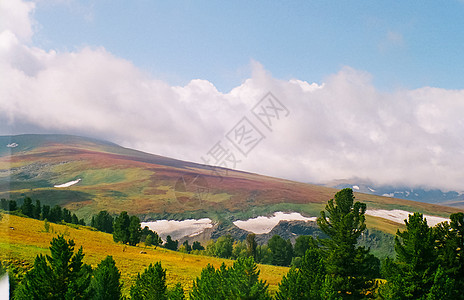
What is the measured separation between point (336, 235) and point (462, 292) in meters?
11.6

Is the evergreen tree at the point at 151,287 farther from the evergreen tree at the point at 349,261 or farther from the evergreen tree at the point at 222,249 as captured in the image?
the evergreen tree at the point at 222,249

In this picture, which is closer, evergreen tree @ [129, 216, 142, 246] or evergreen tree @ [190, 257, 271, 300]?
evergreen tree @ [190, 257, 271, 300]

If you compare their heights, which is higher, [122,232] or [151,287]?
[151,287]

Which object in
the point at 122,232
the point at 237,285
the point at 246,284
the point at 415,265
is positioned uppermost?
the point at 415,265

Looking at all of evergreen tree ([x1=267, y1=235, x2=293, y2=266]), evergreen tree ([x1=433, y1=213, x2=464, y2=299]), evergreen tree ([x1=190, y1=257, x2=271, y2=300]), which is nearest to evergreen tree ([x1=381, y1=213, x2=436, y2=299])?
evergreen tree ([x1=433, y1=213, x2=464, y2=299])

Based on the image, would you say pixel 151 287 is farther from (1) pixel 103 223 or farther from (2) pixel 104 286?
(1) pixel 103 223

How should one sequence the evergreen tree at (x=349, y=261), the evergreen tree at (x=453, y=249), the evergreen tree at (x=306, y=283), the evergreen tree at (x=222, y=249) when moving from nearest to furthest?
the evergreen tree at (x=453, y=249) < the evergreen tree at (x=306, y=283) < the evergreen tree at (x=349, y=261) < the evergreen tree at (x=222, y=249)

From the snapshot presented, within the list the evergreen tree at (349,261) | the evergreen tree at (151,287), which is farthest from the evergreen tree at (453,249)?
the evergreen tree at (151,287)

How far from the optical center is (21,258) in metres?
40.3


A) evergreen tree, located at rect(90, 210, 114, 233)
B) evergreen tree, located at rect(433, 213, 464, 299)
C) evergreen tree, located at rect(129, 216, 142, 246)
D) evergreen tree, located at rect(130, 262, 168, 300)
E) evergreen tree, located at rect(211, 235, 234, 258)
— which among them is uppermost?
evergreen tree, located at rect(433, 213, 464, 299)

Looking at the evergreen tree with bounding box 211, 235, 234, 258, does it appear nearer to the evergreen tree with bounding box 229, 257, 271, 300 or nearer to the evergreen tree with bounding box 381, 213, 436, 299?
the evergreen tree with bounding box 229, 257, 271, 300

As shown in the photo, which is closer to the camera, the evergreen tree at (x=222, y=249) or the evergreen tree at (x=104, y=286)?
the evergreen tree at (x=104, y=286)

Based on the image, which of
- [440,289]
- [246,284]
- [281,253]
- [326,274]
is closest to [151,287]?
[246,284]

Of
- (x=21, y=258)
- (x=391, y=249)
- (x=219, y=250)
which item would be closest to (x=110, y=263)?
(x=21, y=258)
